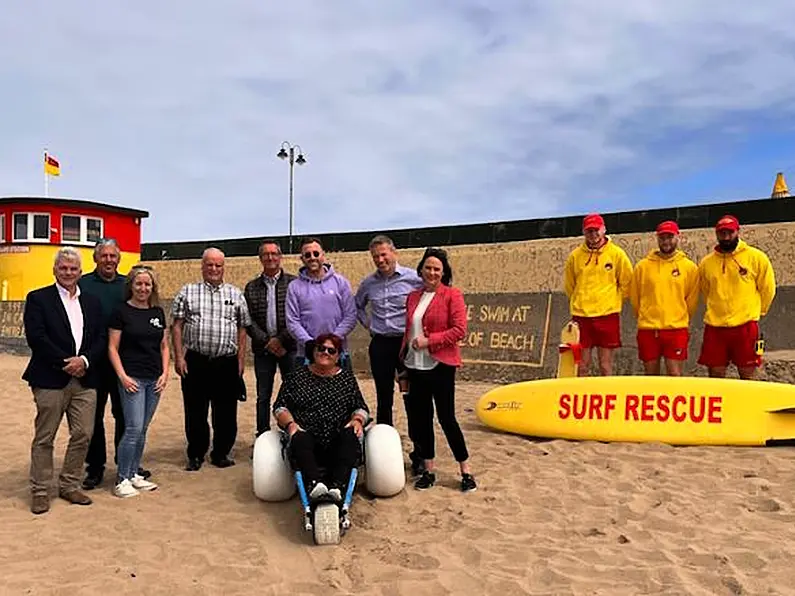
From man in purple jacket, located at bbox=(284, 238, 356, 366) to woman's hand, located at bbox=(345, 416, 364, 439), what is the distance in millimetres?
710

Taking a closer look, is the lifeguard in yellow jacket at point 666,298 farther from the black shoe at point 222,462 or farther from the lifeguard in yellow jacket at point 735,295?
the black shoe at point 222,462

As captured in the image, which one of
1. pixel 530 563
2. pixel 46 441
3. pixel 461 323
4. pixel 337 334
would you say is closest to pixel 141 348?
pixel 46 441

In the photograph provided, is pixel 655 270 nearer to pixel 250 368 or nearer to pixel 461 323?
pixel 461 323

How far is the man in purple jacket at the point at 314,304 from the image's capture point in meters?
4.79

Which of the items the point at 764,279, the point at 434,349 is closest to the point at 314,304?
the point at 434,349

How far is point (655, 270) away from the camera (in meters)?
5.79

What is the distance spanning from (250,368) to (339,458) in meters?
8.16

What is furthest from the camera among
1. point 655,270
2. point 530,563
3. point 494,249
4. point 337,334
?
point 494,249

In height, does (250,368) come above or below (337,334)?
below

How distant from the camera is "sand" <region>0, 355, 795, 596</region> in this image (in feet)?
10.5

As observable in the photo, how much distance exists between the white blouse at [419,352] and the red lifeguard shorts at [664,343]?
2351 millimetres

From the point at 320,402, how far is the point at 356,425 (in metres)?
0.27

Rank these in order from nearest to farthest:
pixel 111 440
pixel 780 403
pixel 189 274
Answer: pixel 780 403
pixel 111 440
pixel 189 274

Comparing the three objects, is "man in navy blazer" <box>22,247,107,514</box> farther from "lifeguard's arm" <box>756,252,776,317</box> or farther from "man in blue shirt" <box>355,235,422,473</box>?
"lifeguard's arm" <box>756,252,776,317</box>
